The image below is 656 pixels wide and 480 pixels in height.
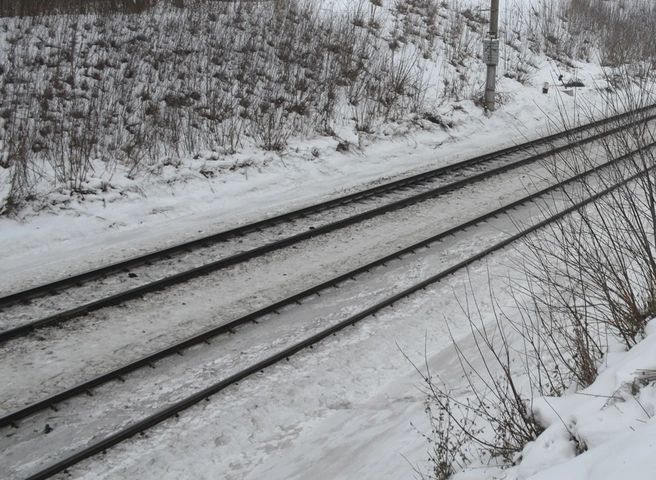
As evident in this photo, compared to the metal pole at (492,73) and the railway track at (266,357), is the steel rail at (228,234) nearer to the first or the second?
the railway track at (266,357)

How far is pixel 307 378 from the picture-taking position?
21.2ft

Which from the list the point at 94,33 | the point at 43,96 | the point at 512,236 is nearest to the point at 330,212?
the point at 512,236

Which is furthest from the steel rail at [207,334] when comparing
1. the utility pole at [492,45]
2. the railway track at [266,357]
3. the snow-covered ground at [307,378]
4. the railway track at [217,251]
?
the utility pole at [492,45]

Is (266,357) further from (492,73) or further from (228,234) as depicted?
(492,73)

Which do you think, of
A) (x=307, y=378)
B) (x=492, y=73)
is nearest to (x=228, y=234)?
(x=307, y=378)

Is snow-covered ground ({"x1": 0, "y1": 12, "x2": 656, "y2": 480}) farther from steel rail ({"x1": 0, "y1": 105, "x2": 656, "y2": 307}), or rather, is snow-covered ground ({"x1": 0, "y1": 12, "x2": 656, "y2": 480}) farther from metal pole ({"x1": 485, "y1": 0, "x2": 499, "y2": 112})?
metal pole ({"x1": 485, "y1": 0, "x2": 499, "y2": 112})

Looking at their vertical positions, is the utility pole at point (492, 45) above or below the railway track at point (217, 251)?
above

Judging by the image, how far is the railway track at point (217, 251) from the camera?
7.55m

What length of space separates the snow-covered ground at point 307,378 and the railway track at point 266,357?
0.34 ft

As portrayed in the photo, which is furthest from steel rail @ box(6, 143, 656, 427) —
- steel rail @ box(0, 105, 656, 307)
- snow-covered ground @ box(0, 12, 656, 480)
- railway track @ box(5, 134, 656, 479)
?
steel rail @ box(0, 105, 656, 307)

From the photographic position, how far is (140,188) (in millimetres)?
11703

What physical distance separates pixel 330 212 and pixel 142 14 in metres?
10.8

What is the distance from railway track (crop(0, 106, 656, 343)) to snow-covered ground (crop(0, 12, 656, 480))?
24.0 inches

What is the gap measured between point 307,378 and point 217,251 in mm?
3653
